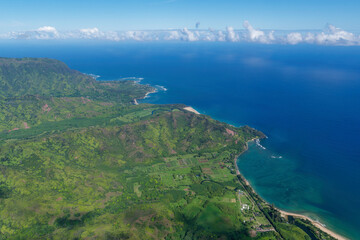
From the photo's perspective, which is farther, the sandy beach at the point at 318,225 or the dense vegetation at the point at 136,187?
the sandy beach at the point at 318,225

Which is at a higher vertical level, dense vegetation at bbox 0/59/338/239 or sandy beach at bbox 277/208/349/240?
dense vegetation at bbox 0/59/338/239

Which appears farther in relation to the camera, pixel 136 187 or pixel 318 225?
pixel 136 187

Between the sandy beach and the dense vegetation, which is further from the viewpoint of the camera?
the sandy beach

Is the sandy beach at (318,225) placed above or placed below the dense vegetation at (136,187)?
below

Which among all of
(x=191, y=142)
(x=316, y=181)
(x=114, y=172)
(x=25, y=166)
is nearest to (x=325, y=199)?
(x=316, y=181)

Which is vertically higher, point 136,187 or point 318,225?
point 136,187

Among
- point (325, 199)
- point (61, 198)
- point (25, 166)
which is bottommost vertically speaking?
point (325, 199)

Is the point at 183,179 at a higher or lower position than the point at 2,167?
lower

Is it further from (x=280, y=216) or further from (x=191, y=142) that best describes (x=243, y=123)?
(x=280, y=216)
